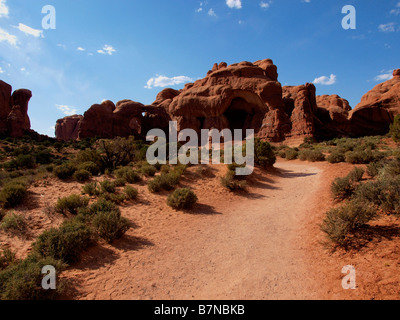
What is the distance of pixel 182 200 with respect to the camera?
8.05 m

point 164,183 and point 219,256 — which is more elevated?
point 164,183

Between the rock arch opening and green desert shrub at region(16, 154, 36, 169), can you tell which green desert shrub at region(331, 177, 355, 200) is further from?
the rock arch opening

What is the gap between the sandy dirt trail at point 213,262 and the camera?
380cm

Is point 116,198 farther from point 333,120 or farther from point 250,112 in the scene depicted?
point 333,120

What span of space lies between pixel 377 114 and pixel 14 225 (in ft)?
150

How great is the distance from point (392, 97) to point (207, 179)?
39363mm

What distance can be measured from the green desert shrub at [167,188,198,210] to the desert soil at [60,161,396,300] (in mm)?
307

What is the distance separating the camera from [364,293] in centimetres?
314

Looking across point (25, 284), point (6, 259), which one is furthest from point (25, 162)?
point (25, 284)

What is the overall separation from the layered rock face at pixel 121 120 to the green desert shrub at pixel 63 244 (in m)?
36.3
